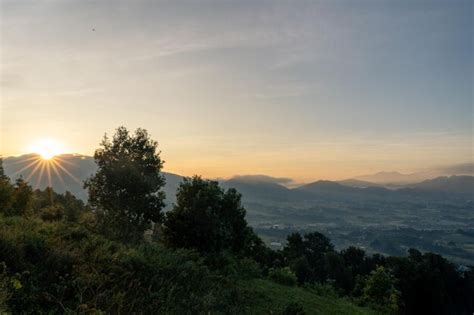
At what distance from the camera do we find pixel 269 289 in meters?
19.1

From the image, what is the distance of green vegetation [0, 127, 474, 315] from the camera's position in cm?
1002

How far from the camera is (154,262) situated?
13.7m

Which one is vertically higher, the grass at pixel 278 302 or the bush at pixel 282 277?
the grass at pixel 278 302

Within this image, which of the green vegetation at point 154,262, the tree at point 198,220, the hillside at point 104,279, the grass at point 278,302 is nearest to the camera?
the hillside at point 104,279

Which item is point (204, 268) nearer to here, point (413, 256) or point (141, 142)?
point (141, 142)

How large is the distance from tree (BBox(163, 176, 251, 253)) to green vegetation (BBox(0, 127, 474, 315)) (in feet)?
0.26

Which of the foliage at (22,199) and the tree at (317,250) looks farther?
the tree at (317,250)

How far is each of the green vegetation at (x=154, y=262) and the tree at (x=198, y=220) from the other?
0.08 metres

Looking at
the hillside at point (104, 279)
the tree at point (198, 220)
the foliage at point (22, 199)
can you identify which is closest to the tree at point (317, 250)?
the tree at point (198, 220)

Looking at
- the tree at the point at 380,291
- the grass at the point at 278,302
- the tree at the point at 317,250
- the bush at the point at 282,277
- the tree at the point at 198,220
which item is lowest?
the tree at the point at 317,250

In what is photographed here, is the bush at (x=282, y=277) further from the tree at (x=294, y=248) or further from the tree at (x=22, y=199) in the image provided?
the tree at (x=294, y=248)

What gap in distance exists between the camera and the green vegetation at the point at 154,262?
32.9ft

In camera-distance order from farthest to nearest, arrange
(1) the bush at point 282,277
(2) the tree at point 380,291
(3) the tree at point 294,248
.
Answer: (3) the tree at point 294,248, (2) the tree at point 380,291, (1) the bush at point 282,277

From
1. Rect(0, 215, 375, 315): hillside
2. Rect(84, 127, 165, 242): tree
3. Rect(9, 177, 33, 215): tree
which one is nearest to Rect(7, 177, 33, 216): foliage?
Rect(9, 177, 33, 215): tree
